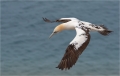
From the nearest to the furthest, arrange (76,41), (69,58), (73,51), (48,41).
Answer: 1. (69,58)
2. (73,51)
3. (76,41)
4. (48,41)

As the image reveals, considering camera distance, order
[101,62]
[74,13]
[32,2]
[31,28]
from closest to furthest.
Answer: [101,62], [31,28], [74,13], [32,2]

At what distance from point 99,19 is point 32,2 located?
3888 mm

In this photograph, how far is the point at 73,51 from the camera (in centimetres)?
1114

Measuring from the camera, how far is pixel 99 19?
2381 centimetres

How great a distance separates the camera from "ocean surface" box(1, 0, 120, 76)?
19484mm

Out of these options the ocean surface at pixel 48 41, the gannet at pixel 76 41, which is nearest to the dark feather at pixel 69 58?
the gannet at pixel 76 41

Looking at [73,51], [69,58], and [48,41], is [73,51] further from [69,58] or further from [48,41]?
[48,41]

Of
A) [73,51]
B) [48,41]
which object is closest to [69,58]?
[73,51]

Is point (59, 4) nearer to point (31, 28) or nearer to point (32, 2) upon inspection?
point (32, 2)

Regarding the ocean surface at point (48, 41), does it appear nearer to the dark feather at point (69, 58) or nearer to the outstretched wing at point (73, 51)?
the outstretched wing at point (73, 51)

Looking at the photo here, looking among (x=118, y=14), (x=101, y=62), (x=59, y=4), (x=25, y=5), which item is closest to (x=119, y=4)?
(x=118, y=14)

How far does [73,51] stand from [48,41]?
10.4 m

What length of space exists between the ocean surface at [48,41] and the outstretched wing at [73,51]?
7719 mm

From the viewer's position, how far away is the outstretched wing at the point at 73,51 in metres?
10.9
